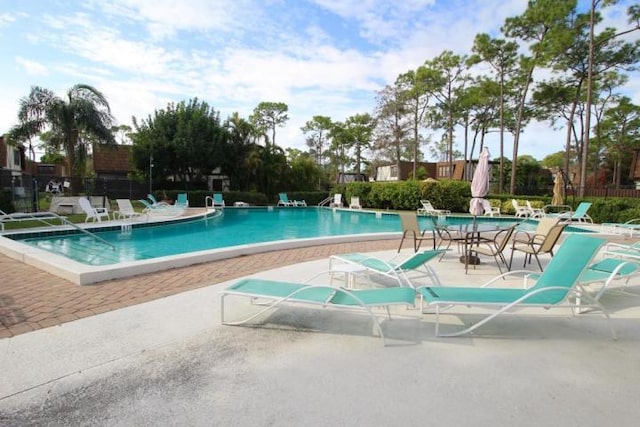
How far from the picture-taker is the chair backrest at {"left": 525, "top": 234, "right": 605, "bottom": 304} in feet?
10.3

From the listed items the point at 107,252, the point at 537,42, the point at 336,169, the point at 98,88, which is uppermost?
the point at 537,42

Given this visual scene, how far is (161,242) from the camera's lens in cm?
977

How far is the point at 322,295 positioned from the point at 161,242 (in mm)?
7862

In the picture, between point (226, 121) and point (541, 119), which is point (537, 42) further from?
point (226, 121)

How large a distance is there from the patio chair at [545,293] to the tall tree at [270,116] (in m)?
37.3

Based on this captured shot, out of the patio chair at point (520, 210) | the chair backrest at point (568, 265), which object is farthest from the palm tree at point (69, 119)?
the patio chair at point (520, 210)

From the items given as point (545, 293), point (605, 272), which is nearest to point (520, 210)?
point (605, 272)

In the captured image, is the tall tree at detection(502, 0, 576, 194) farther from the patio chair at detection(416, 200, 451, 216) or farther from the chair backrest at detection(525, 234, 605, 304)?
the chair backrest at detection(525, 234, 605, 304)

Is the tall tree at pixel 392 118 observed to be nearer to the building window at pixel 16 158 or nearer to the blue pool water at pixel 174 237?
the blue pool water at pixel 174 237

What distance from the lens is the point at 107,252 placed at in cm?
797

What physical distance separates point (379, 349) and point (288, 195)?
2335 centimetres

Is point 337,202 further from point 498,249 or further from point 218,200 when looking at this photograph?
point 498,249

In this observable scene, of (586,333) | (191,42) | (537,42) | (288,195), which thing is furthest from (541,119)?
(586,333)

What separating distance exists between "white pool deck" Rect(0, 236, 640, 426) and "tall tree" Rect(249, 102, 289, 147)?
3723cm
